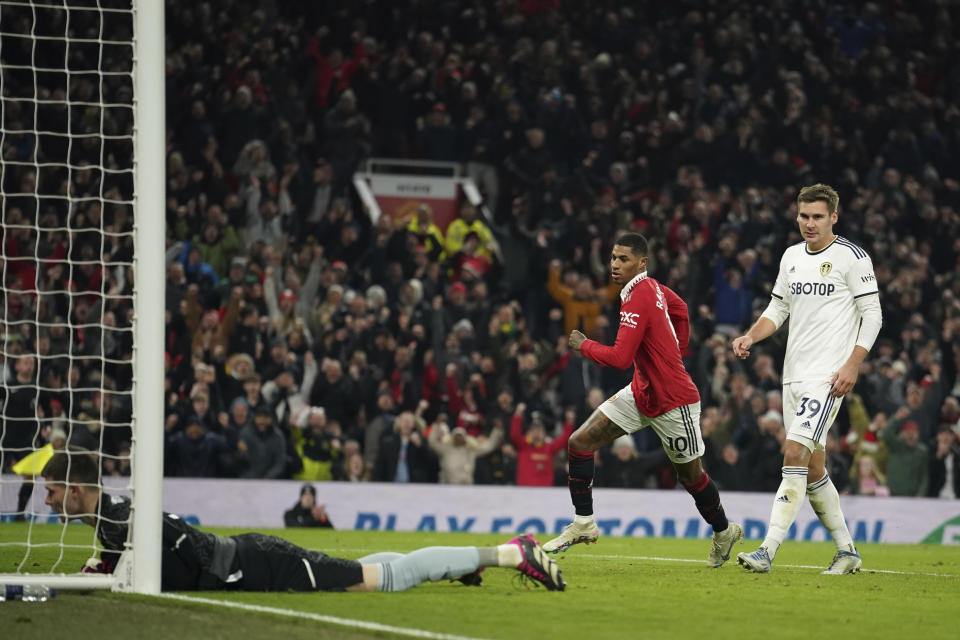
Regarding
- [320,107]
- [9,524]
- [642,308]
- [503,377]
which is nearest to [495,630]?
[642,308]

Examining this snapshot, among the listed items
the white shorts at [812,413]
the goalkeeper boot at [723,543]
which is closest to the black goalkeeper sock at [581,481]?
the goalkeeper boot at [723,543]

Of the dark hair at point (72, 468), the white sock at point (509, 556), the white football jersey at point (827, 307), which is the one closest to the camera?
the dark hair at point (72, 468)

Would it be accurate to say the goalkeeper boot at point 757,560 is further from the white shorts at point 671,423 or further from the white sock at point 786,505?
the white shorts at point 671,423

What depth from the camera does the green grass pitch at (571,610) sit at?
5.61 m

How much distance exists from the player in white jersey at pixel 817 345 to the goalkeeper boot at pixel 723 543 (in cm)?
38

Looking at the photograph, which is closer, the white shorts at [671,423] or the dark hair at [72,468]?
the dark hair at [72,468]

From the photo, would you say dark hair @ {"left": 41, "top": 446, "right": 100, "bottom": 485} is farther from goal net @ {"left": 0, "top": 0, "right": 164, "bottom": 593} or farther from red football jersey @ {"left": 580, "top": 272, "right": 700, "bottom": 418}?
red football jersey @ {"left": 580, "top": 272, "right": 700, "bottom": 418}

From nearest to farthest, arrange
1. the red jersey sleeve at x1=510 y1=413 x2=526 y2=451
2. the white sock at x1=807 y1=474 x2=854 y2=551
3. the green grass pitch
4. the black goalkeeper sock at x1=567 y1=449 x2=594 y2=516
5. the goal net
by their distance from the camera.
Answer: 1. the green grass pitch
2. the goal net
3. the white sock at x1=807 y1=474 x2=854 y2=551
4. the black goalkeeper sock at x1=567 y1=449 x2=594 y2=516
5. the red jersey sleeve at x1=510 y1=413 x2=526 y2=451

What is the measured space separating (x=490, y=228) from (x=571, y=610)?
13.8m

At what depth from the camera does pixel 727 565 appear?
9.12 metres

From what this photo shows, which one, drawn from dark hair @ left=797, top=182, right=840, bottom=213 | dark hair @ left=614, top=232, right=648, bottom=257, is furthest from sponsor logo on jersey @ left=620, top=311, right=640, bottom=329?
dark hair @ left=797, top=182, right=840, bottom=213

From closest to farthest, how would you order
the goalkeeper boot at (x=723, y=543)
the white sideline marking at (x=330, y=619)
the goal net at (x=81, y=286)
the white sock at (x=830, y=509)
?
1. the white sideline marking at (x=330, y=619)
2. the goal net at (x=81, y=286)
3. the white sock at (x=830, y=509)
4. the goalkeeper boot at (x=723, y=543)

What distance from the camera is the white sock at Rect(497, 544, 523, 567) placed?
6.63 m

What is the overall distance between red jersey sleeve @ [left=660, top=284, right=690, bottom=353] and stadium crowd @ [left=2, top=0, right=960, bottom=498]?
7630mm
